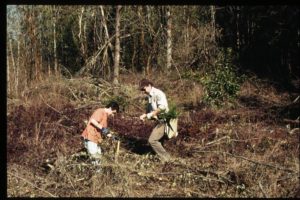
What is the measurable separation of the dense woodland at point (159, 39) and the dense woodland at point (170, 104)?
71mm

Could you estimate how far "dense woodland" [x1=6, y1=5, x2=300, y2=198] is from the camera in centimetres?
769

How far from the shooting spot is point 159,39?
22859 mm

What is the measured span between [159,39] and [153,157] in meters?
14.2

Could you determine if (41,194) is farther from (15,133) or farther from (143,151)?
(15,133)

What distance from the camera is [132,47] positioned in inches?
977

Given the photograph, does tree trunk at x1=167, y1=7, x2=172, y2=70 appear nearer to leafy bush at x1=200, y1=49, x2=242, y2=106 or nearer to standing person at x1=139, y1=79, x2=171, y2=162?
leafy bush at x1=200, y1=49, x2=242, y2=106

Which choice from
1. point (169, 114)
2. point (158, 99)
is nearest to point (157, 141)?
point (169, 114)

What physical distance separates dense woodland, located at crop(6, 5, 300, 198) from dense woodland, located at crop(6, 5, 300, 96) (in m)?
0.07

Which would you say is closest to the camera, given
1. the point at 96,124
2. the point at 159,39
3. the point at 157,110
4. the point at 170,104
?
the point at 96,124

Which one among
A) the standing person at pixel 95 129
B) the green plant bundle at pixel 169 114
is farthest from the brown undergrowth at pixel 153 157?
the green plant bundle at pixel 169 114

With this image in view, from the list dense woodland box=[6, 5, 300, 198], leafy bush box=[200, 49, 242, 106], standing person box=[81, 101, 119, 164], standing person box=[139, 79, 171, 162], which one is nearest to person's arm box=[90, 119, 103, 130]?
standing person box=[81, 101, 119, 164]

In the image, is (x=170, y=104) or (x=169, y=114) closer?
(x=169, y=114)

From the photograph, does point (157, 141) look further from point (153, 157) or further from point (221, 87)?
point (221, 87)

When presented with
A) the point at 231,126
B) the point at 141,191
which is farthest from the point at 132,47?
the point at 141,191
